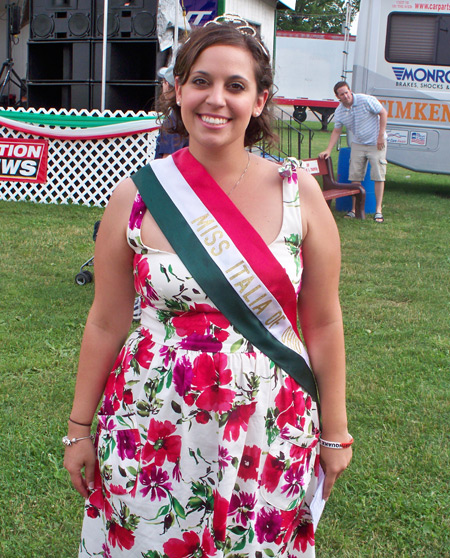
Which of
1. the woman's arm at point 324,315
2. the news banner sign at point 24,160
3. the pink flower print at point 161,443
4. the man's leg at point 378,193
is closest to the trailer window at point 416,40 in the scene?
the man's leg at point 378,193

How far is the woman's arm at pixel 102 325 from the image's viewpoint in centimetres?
171

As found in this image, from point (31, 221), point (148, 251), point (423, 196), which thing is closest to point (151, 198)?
point (148, 251)

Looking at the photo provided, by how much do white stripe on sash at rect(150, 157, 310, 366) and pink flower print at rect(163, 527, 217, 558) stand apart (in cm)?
51

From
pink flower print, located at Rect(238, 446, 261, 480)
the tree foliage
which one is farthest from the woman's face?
the tree foliage

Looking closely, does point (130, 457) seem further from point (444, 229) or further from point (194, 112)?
point (444, 229)

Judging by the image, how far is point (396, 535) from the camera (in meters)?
2.88

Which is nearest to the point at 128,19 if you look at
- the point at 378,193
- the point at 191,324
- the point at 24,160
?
the point at 24,160

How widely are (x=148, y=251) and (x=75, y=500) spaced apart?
1.82 metres

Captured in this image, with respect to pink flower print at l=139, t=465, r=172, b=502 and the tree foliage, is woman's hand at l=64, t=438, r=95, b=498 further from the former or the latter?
the tree foliage

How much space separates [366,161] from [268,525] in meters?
8.71

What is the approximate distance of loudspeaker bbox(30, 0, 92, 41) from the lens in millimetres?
10461

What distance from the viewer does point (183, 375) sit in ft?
5.23

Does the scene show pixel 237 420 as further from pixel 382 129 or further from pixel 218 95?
pixel 382 129

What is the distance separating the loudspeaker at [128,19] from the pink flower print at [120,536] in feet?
30.9
